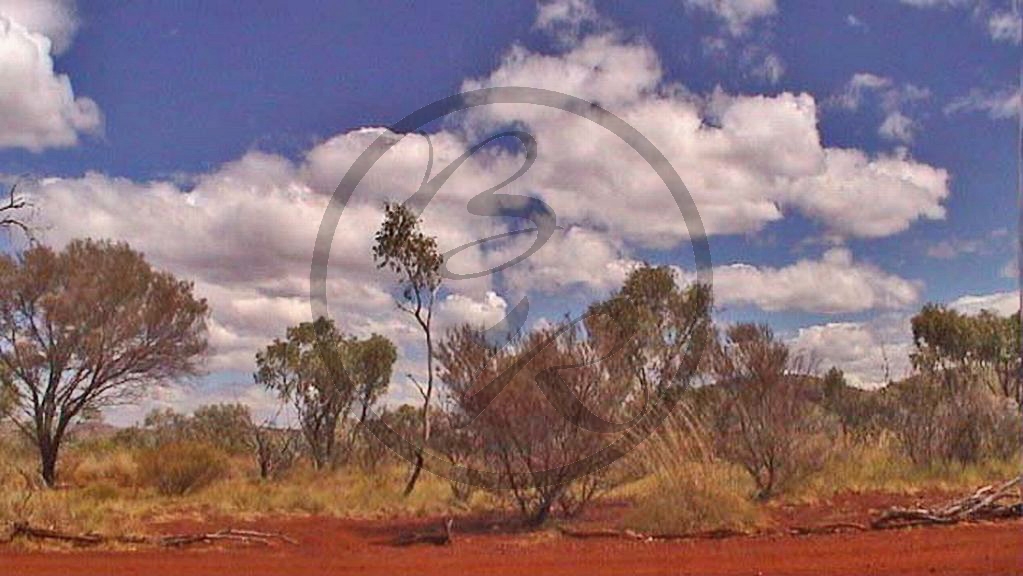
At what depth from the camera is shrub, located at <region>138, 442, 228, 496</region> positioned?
22984 millimetres

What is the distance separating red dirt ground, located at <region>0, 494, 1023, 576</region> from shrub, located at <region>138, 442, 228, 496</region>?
867cm

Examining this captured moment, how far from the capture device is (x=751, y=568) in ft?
36.0

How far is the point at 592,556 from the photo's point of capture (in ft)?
41.2

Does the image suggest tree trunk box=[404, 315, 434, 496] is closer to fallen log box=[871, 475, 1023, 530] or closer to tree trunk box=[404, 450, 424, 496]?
tree trunk box=[404, 450, 424, 496]

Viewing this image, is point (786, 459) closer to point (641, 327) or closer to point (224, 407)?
point (641, 327)

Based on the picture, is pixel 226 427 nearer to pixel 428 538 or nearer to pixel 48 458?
pixel 48 458

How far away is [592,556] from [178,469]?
13409 millimetres

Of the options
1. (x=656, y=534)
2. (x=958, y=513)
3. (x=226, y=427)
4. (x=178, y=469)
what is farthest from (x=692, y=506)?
(x=226, y=427)

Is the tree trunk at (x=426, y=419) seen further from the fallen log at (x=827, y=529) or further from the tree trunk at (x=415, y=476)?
the fallen log at (x=827, y=529)

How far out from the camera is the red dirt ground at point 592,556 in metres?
11.0

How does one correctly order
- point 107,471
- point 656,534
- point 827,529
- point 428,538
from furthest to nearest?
point 107,471 < point 428,538 < point 656,534 < point 827,529

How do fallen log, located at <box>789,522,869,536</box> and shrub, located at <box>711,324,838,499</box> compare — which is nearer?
fallen log, located at <box>789,522,869,536</box>

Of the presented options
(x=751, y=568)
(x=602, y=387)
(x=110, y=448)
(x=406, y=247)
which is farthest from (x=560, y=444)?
(x=110, y=448)

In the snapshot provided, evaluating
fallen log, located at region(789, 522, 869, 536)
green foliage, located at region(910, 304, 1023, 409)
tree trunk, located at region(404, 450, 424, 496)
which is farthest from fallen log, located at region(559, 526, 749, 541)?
green foliage, located at region(910, 304, 1023, 409)
